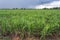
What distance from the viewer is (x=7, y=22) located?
19.4 ft

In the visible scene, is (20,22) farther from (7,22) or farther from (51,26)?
(51,26)

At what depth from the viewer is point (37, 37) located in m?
5.46

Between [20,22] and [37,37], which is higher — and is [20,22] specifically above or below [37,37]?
above

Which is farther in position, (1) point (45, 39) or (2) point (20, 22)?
(2) point (20, 22)

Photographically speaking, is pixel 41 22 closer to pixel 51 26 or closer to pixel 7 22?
pixel 51 26

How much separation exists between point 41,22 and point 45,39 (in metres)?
0.52

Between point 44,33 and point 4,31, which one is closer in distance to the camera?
point 44,33

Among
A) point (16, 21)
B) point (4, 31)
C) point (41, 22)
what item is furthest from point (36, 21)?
point (4, 31)

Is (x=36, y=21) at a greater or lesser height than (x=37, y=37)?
greater

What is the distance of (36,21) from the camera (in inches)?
224

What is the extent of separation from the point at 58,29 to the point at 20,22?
3.36 feet

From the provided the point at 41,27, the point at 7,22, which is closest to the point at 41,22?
the point at 41,27

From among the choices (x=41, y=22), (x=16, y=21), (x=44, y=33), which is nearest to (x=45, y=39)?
(x=44, y=33)

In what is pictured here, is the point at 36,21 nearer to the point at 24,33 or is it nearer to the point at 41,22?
the point at 41,22
